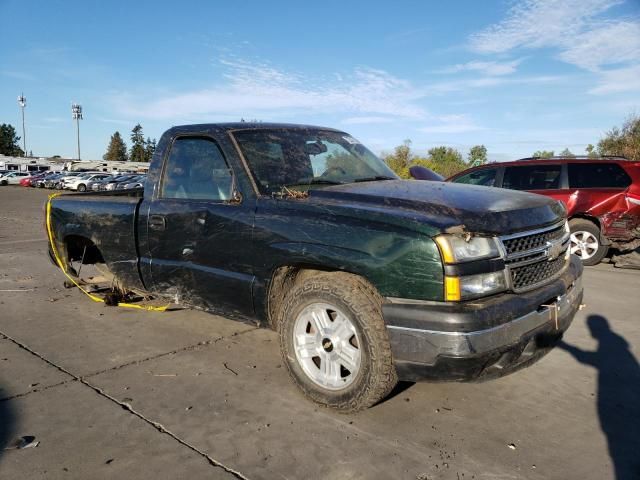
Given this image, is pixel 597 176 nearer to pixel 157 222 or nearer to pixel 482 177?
pixel 482 177

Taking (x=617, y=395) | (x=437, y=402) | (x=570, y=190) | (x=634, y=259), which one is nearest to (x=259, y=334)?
(x=437, y=402)

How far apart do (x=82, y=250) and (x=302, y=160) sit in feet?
9.88

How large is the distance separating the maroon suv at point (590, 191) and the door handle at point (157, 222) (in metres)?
6.40

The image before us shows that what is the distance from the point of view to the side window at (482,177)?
8.68m

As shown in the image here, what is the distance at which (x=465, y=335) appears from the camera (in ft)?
8.16

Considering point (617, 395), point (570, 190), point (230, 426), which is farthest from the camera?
point (570, 190)

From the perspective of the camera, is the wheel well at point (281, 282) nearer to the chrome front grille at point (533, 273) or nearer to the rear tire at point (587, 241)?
the chrome front grille at point (533, 273)

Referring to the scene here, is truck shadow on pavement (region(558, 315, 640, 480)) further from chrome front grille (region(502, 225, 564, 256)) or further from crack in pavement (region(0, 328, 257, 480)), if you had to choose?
crack in pavement (region(0, 328, 257, 480))

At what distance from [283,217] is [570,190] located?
6.51 meters

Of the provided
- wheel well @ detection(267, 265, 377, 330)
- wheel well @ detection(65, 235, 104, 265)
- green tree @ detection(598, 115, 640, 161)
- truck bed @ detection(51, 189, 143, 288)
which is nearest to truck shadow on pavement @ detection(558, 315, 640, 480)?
wheel well @ detection(267, 265, 377, 330)

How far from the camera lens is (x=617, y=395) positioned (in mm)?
3312

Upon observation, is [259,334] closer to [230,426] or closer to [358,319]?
[230,426]

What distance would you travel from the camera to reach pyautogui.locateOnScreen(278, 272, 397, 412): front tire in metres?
2.76

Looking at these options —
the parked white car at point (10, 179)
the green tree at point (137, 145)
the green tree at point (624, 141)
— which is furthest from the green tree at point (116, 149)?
the green tree at point (624, 141)
